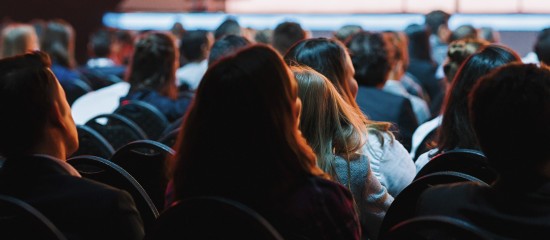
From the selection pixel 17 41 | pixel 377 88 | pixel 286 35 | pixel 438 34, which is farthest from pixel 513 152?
pixel 438 34

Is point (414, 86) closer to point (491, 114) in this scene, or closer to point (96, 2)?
point (491, 114)

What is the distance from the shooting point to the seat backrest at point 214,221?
1681 mm

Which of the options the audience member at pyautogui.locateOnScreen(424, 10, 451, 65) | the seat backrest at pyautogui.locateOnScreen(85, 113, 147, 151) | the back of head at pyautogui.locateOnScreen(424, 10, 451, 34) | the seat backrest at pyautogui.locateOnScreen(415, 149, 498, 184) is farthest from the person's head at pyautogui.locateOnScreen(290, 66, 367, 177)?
the back of head at pyautogui.locateOnScreen(424, 10, 451, 34)

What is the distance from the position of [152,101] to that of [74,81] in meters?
1.65

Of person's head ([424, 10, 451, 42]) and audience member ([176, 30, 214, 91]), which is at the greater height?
audience member ([176, 30, 214, 91])

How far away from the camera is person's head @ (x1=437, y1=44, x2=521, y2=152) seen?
3141 millimetres

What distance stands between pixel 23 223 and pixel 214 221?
0.43 meters

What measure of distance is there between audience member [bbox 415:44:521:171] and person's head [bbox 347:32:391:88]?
1.44 m

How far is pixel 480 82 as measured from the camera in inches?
77.9

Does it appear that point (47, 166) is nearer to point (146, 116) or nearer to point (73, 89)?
point (146, 116)

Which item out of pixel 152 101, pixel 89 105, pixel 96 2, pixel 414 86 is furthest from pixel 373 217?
pixel 96 2

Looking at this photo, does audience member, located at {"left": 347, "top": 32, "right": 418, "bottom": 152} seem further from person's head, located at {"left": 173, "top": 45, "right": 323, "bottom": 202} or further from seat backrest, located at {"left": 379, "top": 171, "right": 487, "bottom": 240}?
person's head, located at {"left": 173, "top": 45, "right": 323, "bottom": 202}

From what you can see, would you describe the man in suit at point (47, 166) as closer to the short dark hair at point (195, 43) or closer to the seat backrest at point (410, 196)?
the seat backrest at point (410, 196)

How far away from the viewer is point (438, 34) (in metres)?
8.70
